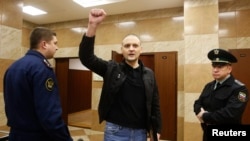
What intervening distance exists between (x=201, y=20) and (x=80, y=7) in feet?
7.99

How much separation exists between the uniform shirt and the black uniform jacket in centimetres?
121

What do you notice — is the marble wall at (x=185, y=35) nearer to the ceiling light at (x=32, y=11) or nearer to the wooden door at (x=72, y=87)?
the ceiling light at (x=32, y=11)

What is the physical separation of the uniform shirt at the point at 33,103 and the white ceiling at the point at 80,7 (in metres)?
3.23

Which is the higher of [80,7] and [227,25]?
[80,7]

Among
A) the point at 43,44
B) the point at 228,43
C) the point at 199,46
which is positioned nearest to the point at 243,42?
the point at 228,43

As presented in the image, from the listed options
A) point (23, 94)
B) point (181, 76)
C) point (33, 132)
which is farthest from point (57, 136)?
point (181, 76)

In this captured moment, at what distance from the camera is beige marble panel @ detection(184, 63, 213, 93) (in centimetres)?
380

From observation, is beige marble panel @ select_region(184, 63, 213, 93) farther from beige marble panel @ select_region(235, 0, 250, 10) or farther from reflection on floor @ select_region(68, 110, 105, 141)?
reflection on floor @ select_region(68, 110, 105, 141)

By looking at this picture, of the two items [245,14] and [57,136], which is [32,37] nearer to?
[57,136]

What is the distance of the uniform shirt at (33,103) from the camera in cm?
138

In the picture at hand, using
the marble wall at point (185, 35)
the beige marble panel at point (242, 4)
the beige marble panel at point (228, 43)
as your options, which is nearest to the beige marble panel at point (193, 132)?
the marble wall at point (185, 35)

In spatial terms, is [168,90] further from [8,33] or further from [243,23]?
[8,33]

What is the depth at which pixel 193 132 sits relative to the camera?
3906mm

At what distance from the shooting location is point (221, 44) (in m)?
4.18
